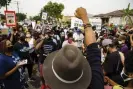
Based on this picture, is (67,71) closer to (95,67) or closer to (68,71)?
(68,71)

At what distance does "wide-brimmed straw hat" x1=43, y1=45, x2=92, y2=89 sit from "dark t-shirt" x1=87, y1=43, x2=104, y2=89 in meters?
0.16

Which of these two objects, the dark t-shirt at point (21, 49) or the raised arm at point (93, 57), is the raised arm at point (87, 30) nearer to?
the raised arm at point (93, 57)

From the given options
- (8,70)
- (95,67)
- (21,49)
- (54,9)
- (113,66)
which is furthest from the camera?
(54,9)

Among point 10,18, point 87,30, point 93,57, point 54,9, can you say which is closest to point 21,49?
point 10,18

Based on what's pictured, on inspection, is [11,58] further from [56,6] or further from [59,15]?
[56,6]

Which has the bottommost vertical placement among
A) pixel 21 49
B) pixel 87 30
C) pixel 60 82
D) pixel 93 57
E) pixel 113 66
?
pixel 21 49

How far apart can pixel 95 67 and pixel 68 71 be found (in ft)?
1.28

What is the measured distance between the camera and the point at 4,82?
15.7 feet

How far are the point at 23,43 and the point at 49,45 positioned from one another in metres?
0.81

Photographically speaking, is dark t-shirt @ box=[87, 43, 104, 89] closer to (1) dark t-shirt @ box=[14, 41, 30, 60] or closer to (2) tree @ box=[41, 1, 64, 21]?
(1) dark t-shirt @ box=[14, 41, 30, 60]

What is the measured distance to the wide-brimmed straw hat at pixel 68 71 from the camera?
5.49 feet

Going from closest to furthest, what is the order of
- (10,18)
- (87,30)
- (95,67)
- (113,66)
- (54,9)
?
1. (95,67)
2. (87,30)
3. (113,66)
4. (10,18)
5. (54,9)

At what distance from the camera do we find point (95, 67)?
1993mm

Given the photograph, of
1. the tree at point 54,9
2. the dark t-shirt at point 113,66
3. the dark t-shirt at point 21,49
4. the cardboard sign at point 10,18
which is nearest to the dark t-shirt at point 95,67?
the dark t-shirt at point 113,66
